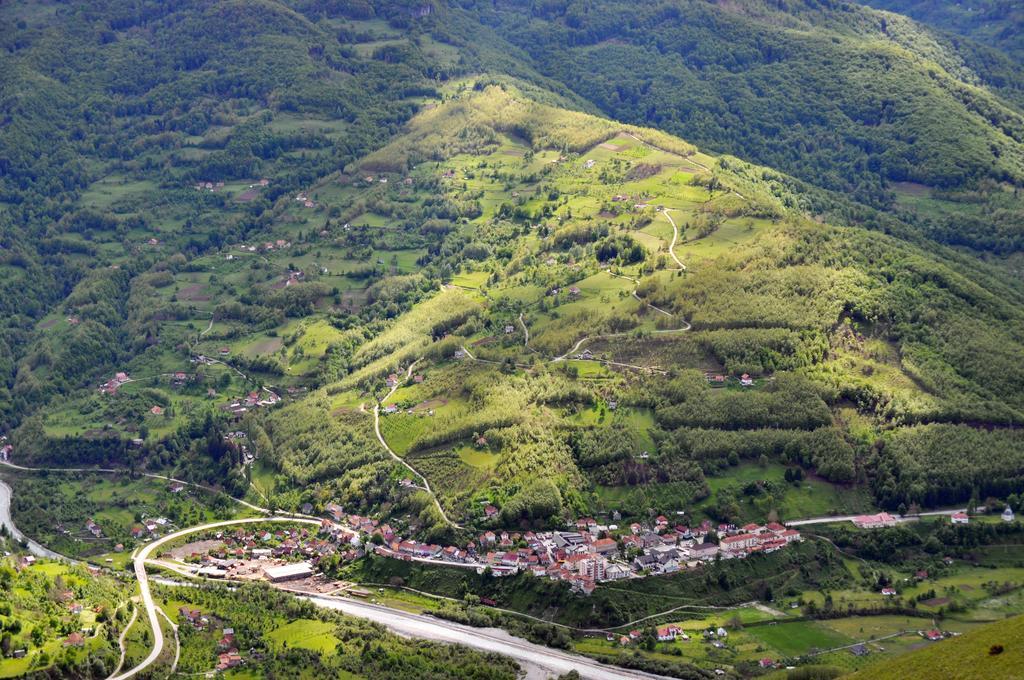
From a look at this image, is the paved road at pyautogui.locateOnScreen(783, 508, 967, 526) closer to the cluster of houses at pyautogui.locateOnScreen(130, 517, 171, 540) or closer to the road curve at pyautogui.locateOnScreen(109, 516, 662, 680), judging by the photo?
the road curve at pyautogui.locateOnScreen(109, 516, 662, 680)

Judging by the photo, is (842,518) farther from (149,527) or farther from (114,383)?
(114,383)

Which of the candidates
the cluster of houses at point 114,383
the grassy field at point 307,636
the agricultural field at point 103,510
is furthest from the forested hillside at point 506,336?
the cluster of houses at point 114,383

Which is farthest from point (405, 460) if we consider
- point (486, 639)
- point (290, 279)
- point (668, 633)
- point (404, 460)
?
point (290, 279)

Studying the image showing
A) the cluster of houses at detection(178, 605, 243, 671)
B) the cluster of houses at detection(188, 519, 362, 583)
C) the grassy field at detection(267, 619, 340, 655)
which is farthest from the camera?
the cluster of houses at detection(188, 519, 362, 583)

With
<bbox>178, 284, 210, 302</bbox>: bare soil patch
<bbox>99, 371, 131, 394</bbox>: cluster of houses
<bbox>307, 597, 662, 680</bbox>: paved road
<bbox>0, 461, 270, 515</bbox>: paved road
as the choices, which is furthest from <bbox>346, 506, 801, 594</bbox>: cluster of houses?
<bbox>178, 284, 210, 302</bbox>: bare soil patch

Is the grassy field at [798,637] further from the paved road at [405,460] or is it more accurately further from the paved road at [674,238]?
the paved road at [674,238]

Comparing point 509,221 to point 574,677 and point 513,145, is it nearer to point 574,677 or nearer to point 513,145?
point 513,145

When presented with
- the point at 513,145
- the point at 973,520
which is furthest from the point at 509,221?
the point at 973,520
